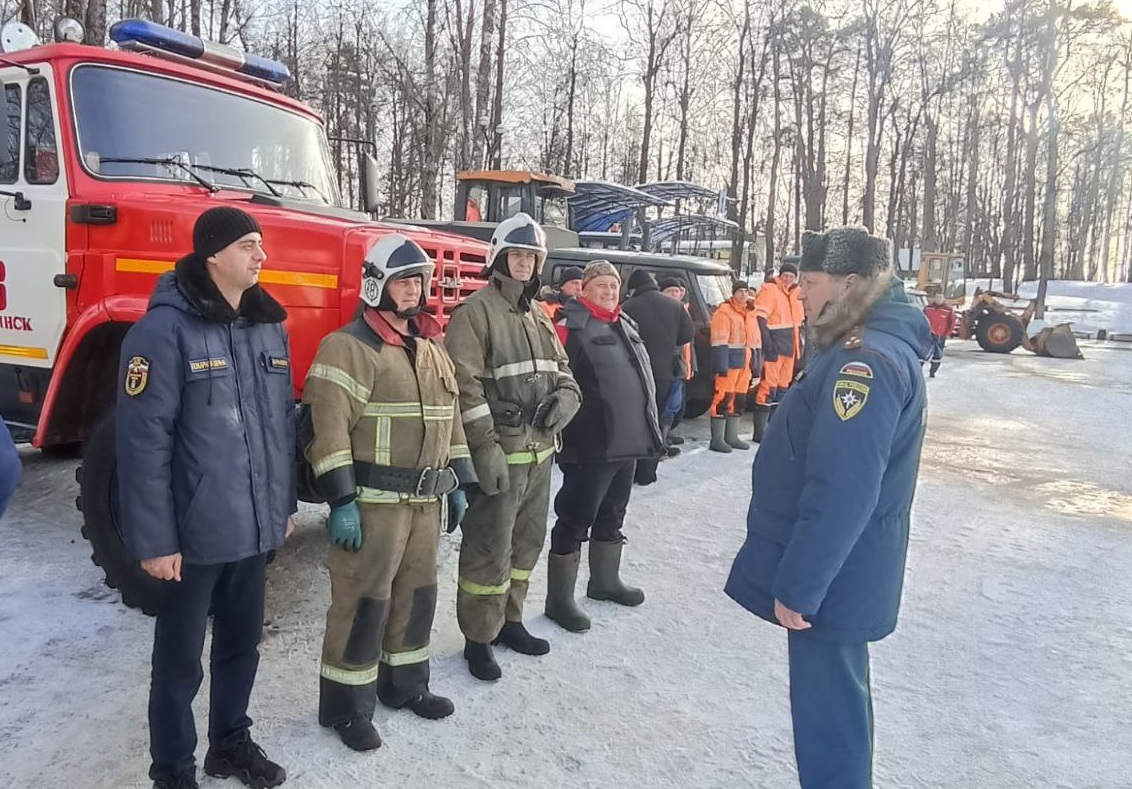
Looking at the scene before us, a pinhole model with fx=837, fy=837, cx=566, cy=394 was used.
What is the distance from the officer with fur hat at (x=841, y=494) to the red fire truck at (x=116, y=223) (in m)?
2.33

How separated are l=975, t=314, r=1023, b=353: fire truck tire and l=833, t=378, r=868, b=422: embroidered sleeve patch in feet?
71.6

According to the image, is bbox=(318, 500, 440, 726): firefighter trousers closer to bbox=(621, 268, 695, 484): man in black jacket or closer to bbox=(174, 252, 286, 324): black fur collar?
bbox=(174, 252, 286, 324): black fur collar

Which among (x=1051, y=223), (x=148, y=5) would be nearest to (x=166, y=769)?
(x=148, y=5)

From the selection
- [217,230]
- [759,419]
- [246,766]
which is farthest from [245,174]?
[759,419]

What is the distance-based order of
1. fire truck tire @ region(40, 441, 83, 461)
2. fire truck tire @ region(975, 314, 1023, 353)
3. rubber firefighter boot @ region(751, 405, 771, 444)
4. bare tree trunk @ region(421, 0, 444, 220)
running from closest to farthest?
fire truck tire @ region(40, 441, 83, 461) → rubber firefighter boot @ region(751, 405, 771, 444) → bare tree trunk @ region(421, 0, 444, 220) → fire truck tire @ region(975, 314, 1023, 353)

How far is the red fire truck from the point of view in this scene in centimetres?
396

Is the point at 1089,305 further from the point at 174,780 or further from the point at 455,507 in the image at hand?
the point at 174,780

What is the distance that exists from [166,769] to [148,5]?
64.6 feet

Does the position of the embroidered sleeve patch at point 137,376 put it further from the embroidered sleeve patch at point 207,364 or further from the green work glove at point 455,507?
the green work glove at point 455,507

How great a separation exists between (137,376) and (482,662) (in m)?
1.89

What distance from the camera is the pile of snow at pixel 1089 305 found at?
28750 mm

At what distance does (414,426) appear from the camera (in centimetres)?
308

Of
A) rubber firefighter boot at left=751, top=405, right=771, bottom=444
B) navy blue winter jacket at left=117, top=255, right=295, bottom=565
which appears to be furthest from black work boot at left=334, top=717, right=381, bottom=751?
rubber firefighter boot at left=751, top=405, right=771, bottom=444

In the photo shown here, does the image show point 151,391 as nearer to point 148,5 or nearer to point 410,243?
point 410,243
